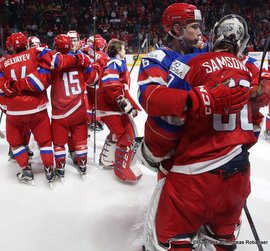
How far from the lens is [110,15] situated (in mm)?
14562

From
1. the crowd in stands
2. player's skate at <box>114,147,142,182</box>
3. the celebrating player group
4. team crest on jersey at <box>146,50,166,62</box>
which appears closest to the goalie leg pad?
player's skate at <box>114,147,142,182</box>

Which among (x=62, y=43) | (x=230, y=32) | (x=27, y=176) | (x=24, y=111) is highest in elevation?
(x=230, y=32)

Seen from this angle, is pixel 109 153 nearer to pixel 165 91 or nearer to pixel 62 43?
pixel 62 43

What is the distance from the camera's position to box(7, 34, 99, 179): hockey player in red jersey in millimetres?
3020

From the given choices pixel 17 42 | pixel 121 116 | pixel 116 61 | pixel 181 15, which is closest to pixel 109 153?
pixel 121 116

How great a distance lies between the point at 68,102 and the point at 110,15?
485 inches

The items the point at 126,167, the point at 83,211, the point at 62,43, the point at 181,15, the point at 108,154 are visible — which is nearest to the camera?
the point at 181,15

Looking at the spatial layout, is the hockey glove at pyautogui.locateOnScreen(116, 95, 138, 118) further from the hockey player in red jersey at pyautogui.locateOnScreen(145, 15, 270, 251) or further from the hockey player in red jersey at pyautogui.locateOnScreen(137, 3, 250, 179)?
the hockey player in red jersey at pyautogui.locateOnScreen(145, 15, 270, 251)

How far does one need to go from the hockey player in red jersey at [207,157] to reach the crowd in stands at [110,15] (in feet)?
35.0

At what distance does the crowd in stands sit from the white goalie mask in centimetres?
1058

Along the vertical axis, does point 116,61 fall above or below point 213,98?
below

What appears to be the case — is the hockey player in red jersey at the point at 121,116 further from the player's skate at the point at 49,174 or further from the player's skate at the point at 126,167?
the player's skate at the point at 49,174

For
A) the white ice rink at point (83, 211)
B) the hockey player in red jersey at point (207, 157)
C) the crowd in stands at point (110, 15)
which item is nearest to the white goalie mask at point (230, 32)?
the hockey player in red jersey at point (207, 157)

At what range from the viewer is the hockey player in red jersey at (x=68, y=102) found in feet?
9.91
